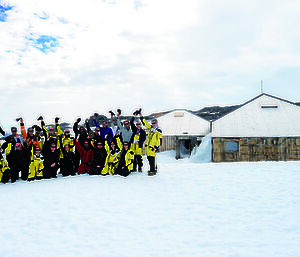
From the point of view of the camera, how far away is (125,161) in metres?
7.53

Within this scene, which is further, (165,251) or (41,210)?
(41,210)

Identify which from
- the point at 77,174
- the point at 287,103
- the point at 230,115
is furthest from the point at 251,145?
the point at 77,174

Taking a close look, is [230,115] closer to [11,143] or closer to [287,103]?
[287,103]

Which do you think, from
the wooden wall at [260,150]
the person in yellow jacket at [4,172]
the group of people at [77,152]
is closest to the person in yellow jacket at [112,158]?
the group of people at [77,152]

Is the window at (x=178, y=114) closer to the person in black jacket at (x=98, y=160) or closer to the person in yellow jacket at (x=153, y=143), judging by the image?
the person in yellow jacket at (x=153, y=143)

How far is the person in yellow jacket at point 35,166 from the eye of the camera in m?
7.45

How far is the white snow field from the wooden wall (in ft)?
40.1

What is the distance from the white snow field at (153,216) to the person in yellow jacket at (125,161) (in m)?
0.24

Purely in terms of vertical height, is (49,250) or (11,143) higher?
(11,143)

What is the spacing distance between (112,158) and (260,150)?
579 inches

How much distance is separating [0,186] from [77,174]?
202 cm

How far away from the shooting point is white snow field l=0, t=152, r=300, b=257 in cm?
361

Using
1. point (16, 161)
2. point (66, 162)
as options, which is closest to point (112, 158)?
point (66, 162)

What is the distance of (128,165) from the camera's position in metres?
7.51
